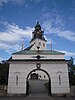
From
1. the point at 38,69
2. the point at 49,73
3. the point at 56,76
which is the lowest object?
the point at 56,76

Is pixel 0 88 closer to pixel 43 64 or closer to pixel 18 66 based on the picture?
pixel 18 66

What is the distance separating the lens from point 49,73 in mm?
16969

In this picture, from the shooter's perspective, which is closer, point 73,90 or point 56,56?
point 73,90

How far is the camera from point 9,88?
16.3 meters

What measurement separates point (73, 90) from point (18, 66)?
7.51 meters

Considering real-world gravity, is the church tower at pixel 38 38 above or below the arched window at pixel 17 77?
above

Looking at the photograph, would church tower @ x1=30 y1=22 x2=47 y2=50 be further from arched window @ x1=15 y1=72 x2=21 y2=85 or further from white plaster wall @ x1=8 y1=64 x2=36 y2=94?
arched window @ x1=15 y1=72 x2=21 y2=85

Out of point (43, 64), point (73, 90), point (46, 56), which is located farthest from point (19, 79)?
point (73, 90)

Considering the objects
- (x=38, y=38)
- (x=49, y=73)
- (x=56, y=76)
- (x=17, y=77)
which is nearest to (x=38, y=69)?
(x=49, y=73)

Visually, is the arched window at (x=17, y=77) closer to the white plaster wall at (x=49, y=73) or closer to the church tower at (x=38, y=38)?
the white plaster wall at (x=49, y=73)

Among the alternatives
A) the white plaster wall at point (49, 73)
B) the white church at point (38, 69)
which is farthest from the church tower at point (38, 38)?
the white plaster wall at point (49, 73)

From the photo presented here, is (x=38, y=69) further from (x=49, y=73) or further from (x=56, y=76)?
(x=56, y=76)

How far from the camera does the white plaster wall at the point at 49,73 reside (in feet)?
53.7

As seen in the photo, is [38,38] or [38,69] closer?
[38,69]
